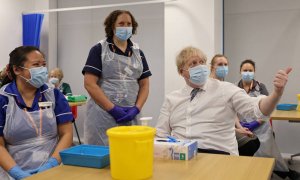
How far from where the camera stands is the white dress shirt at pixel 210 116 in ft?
5.95

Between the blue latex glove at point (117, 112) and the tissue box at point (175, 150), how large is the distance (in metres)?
0.85

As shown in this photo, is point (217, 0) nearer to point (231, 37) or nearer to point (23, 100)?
point (231, 37)

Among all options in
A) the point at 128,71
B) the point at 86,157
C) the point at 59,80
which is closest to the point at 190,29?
the point at 128,71

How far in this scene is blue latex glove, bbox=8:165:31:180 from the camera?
5.15 feet

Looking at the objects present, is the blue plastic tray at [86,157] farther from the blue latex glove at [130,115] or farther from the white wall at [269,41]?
the white wall at [269,41]

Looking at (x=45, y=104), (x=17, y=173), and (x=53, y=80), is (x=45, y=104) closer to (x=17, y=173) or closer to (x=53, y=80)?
(x=17, y=173)

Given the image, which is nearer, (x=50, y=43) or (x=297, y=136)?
(x=297, y=136)

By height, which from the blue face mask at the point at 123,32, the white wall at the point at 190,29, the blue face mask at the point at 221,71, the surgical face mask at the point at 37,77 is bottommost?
the surgical face mask at the point at 37,77

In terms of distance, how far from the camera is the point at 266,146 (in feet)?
11.0

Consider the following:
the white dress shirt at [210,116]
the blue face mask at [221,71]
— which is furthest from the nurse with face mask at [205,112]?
the blue face mask at [221,71]

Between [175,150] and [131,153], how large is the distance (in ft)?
1.10

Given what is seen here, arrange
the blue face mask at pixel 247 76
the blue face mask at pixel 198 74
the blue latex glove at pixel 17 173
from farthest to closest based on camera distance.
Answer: the blue face mask at pixel 247 76 → the blue face mask at pixel 198 74 → the blue latex glove at pixel 17 173

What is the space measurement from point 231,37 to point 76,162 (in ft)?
11.8

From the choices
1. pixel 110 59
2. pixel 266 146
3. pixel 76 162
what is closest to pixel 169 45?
pixel 266 146
